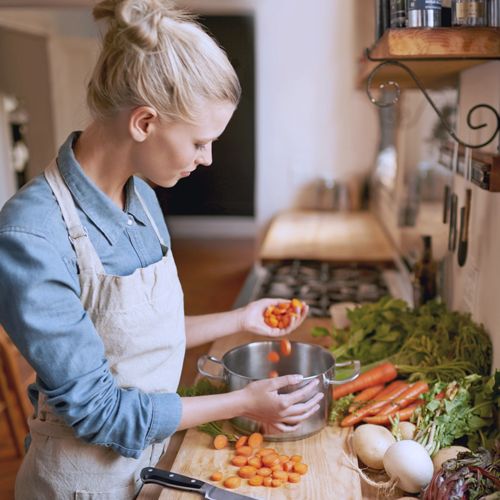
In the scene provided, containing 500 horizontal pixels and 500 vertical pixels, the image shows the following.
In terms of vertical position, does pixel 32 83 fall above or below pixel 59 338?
above

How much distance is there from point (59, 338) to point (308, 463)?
57 centimetres

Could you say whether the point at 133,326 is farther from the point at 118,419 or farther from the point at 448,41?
the point at 448,41

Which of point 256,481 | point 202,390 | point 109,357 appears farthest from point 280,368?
point 109,357

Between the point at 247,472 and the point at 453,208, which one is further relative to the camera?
the point at 453,208

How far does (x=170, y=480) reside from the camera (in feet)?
3.88

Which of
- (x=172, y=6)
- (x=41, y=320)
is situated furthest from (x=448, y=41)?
(x=41, y=320)

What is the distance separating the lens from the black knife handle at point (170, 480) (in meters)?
1.17

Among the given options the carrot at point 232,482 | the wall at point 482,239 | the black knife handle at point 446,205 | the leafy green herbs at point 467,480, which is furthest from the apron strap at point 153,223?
the black knife handle at point 446,205

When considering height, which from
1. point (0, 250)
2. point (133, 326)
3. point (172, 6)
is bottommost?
point (133, 326)

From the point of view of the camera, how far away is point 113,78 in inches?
41.0

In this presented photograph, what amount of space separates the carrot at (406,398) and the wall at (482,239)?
0.57 feet

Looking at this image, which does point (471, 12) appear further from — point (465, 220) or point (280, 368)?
point (280, 368)

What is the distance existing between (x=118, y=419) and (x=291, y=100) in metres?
3.95

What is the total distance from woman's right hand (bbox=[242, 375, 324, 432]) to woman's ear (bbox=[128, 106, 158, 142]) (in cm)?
49
